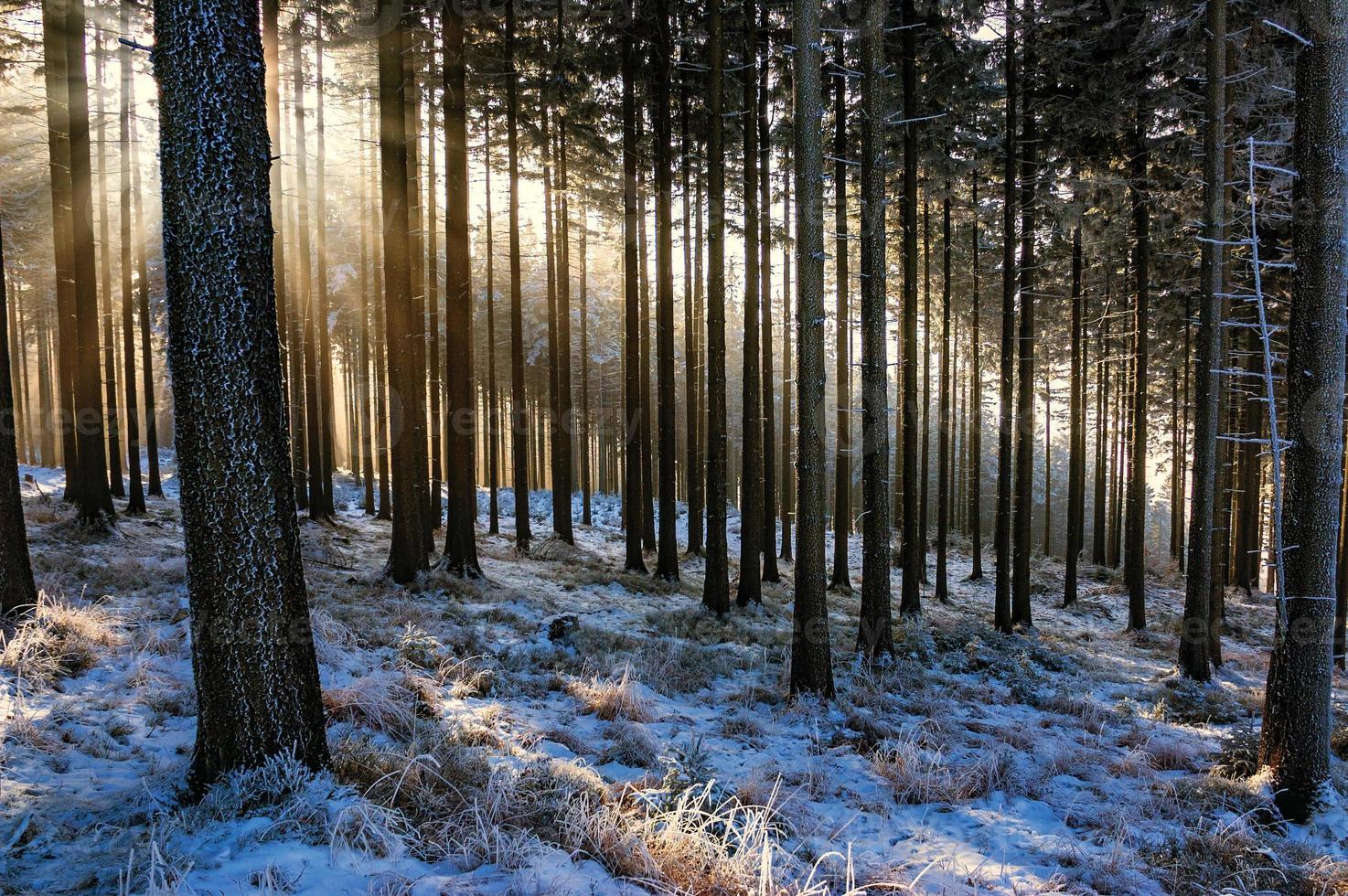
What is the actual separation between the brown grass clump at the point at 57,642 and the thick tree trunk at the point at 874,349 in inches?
351

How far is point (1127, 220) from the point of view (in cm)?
1616

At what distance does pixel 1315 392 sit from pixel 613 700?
→ 6833 mm

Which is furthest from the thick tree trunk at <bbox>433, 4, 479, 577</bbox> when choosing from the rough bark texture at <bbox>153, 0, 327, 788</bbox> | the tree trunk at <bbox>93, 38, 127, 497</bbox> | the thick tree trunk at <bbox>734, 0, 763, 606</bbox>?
the tree trunk at <bbox>93, 38, 127, 497</bbox>

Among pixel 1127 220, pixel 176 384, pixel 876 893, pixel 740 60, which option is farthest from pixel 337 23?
pixel 1127 220

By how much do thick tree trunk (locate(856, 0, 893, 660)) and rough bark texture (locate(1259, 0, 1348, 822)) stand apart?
4.60 meters

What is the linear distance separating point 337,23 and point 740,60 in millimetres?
9880

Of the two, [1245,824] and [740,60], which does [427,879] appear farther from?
[740,60]

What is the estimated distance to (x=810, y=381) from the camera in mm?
7406

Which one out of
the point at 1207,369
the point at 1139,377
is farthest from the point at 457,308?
the point at 1139,377

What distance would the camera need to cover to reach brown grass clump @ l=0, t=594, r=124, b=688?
16.0ft

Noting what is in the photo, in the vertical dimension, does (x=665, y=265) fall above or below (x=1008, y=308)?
above

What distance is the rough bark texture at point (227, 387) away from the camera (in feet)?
11.2

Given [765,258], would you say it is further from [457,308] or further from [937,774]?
[937,774]

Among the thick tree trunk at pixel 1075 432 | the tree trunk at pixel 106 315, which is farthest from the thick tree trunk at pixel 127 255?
the thick tree trunk at pixel 1075 432
